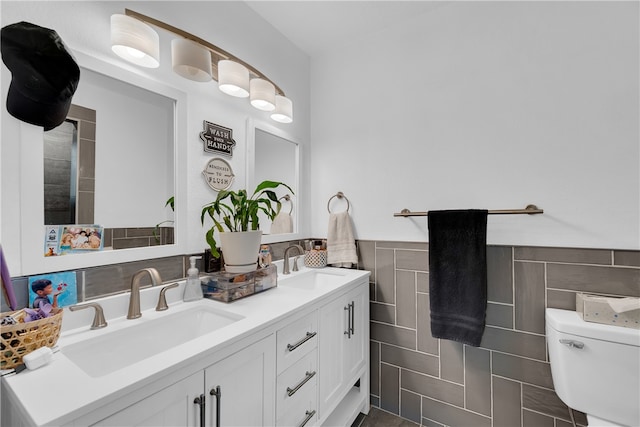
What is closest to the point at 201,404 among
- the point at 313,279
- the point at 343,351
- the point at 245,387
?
the point at 245,387

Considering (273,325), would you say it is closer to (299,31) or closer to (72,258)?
(72,258)

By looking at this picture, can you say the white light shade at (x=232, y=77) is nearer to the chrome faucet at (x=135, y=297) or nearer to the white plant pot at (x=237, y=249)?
the white plant pot at (x=237, y=249)

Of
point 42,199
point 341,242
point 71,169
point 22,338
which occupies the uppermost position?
point 71,169

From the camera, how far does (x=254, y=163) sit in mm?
1676

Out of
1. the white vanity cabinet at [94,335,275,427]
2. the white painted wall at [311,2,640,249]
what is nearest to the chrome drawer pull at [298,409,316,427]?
the white vanity cabinet at [94,335,275,427]

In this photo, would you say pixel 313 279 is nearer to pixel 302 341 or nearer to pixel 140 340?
pixel 302 341

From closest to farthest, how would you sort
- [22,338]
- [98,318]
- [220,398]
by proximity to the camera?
[22,338]
[220,398]
[98,318]

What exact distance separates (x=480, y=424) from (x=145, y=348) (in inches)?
67.6

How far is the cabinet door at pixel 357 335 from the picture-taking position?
1.58 m

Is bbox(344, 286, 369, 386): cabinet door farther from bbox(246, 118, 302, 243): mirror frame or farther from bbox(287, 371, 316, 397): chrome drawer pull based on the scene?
bbox(246, 118, 302, 243): mirror frame

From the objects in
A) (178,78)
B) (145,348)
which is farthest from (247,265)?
(178,78)

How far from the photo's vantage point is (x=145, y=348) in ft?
3.31

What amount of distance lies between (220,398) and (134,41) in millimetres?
1272

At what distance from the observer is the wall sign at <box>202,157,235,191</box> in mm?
1411
